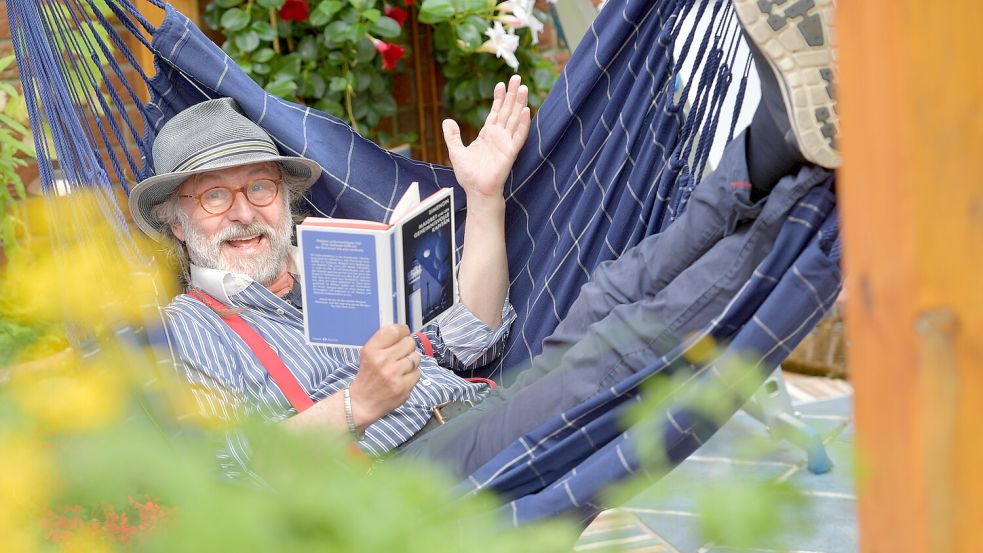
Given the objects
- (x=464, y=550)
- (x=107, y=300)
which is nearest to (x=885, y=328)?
(x=464, y=550)

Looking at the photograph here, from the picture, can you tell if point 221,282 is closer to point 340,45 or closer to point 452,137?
point 452,137

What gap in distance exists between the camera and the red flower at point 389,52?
3037 mm

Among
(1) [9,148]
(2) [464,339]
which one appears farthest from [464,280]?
(1) [9,148]

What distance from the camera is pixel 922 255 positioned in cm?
68

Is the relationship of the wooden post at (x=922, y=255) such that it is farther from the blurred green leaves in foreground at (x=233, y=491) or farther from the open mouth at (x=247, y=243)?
the open mouth at (x=247, y=243)

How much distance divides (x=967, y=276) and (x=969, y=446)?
107mm

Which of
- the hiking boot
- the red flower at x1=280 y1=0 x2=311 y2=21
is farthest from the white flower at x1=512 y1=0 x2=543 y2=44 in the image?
the hiking boot

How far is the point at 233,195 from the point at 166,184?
12cm

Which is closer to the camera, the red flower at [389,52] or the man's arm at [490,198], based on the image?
the man's arm at [490,198]

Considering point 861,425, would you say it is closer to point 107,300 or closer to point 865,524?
point 865,524

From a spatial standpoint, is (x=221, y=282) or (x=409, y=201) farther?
(x=221, y=282)

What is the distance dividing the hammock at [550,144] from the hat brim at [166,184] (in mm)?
37

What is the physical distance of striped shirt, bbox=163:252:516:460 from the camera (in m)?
1.73

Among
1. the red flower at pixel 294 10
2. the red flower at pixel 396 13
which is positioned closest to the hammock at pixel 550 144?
the red flower at pixel 294 10
